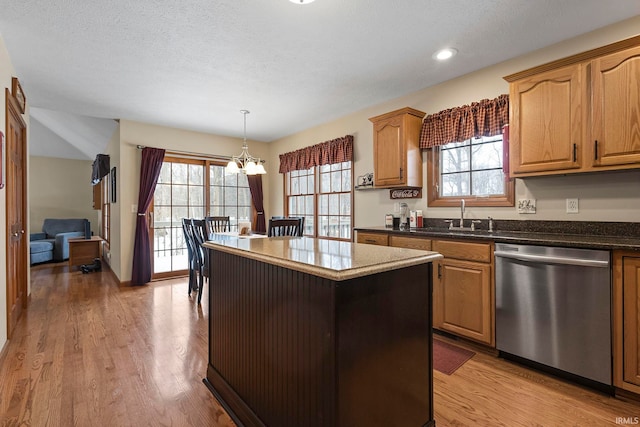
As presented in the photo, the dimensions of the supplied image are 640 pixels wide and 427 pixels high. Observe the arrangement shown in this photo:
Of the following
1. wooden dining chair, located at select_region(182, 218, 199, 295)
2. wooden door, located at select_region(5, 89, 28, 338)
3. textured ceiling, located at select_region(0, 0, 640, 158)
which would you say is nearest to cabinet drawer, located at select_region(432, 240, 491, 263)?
textured ceiling, located at select_region(0, 0, 640, 158)

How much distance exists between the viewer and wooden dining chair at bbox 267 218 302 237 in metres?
3.64

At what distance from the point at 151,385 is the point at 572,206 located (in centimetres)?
335

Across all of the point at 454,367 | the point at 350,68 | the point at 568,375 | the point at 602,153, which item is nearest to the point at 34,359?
the point at 454,367

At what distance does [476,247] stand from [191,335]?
2.59m

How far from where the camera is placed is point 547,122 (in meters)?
2.34

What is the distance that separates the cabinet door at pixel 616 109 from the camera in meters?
1.99

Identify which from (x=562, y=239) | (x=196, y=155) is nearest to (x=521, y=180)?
(x=562, y=239)

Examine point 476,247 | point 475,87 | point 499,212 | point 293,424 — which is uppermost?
point 475,87

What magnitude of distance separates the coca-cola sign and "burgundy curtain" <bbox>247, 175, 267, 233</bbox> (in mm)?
2925

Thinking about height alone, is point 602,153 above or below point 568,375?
above

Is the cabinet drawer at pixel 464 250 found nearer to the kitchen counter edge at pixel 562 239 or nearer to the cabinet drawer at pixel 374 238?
the kitchen counter edge at pixel 562 239

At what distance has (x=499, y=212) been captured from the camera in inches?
114

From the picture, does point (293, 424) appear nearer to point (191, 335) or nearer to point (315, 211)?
point (191, 335)

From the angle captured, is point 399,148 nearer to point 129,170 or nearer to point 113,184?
point 129,170
